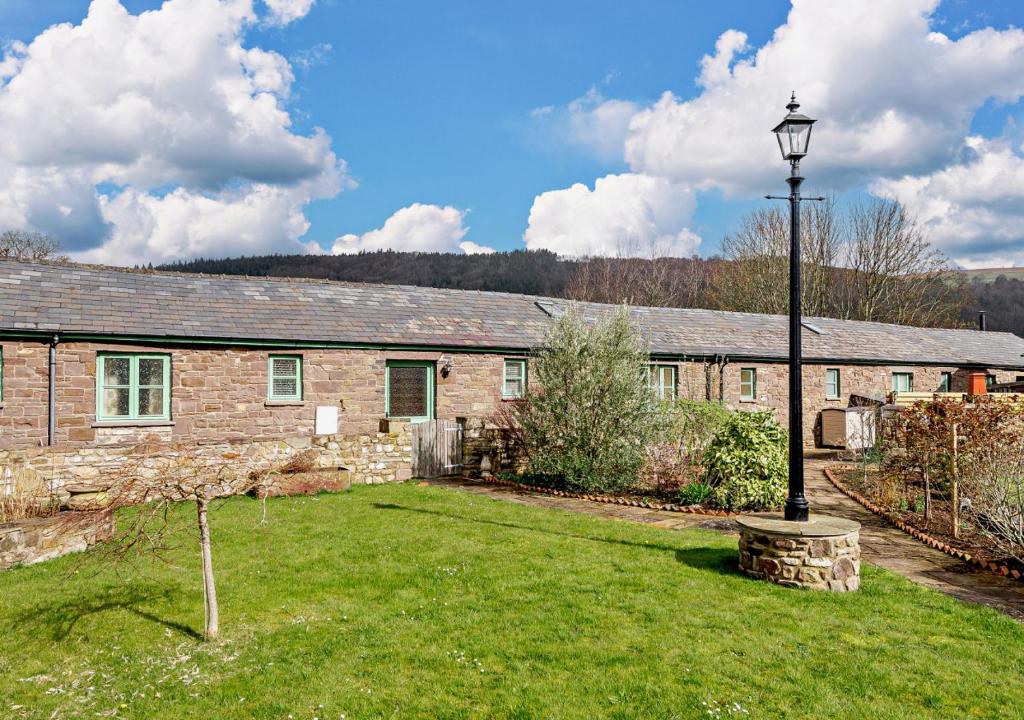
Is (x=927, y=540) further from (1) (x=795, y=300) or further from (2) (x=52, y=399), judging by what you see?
(2) (x=52, y=399)

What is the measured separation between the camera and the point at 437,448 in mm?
16000

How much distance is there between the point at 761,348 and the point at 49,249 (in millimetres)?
38461

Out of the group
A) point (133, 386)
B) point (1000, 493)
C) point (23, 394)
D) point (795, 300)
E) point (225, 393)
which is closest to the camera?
point (795, 300)

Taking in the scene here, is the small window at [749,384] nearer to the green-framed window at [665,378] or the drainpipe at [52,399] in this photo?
the green-framed window at [665,378]

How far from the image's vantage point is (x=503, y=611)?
6.68 meters

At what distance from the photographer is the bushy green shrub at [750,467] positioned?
1183cm

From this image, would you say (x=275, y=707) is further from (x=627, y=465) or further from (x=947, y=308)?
(x=947, y=308)

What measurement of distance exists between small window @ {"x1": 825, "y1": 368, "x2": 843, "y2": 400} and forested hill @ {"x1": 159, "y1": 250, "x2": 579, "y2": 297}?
29.5m

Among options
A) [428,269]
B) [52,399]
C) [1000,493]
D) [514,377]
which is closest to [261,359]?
[52,399]

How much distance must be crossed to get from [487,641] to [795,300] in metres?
5.06

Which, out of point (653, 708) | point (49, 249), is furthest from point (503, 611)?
point (49, 249)

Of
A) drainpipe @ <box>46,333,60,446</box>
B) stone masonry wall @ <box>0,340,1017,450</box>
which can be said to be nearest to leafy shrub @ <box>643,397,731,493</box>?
Result: stone masonry wall @ <box>0,340,1017,450</box>

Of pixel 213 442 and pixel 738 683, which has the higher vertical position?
pixel 213 442

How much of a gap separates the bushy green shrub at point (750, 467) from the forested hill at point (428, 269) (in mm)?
41259
